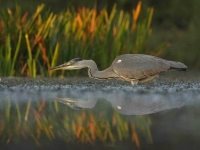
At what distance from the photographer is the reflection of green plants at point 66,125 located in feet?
14.2

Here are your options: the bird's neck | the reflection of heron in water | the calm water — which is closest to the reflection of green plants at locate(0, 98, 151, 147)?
the calm water

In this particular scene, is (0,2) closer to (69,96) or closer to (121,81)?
(121,81)

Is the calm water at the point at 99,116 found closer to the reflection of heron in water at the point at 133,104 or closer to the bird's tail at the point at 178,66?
the reflection of heron in water at the point at 133,104

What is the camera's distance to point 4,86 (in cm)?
745

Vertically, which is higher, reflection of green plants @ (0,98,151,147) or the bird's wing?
the bird's wing

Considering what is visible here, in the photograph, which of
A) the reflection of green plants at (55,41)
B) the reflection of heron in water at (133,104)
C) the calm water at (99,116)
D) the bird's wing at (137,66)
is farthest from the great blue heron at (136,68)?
the reflection of green plants at (55,41)

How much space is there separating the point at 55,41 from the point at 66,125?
17.2 ft

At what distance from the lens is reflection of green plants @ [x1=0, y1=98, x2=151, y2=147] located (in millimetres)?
4324

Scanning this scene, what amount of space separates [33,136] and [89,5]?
1456cm

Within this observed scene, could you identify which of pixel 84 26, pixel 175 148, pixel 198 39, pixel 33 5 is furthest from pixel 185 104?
pixel 33 5

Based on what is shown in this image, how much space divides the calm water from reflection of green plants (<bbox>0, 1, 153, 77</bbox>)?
6.59 feet

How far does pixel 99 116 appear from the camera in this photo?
5.16 m

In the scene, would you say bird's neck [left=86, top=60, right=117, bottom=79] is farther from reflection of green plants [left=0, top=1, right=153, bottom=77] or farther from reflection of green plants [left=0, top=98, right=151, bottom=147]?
reflection of green plants [left=0, top=98, right=151, bottom=147]

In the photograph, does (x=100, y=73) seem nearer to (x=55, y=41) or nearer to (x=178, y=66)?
(x=178, y=66)
